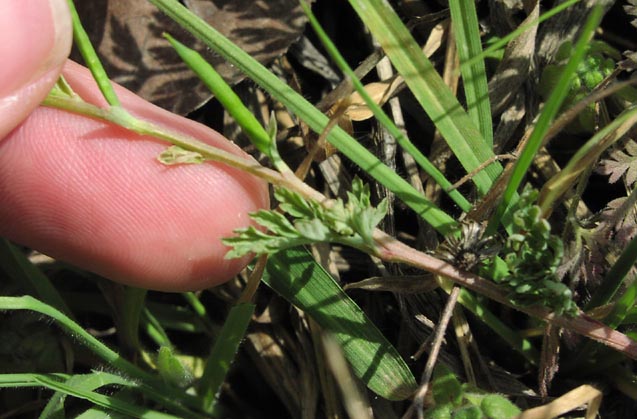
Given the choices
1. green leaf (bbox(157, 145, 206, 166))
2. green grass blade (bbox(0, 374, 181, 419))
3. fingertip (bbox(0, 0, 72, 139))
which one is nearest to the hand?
fingertip (bbox(0, 0, 72, 139))

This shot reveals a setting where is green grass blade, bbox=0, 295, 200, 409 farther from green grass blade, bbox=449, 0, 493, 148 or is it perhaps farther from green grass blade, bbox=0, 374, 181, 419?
green grass blade, bbox=449, 0, 493, 148

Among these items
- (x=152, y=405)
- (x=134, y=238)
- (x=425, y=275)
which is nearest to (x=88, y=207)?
(x=134, y=238)

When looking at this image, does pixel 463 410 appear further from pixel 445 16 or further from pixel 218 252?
pixel 445 16

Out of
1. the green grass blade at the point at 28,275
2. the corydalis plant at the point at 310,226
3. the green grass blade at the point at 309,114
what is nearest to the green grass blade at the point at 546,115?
the green grass blade at the point at 309,114

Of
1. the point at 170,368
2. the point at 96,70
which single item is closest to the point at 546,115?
the point at 96,70

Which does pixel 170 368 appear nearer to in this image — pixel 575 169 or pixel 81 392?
pixel 81 392
